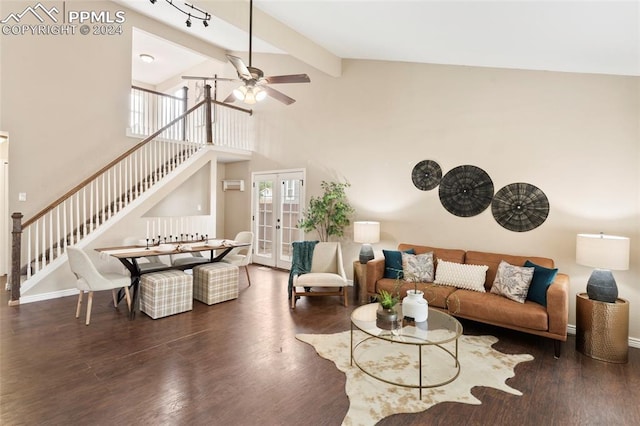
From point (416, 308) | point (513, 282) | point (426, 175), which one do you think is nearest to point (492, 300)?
point (513, 282)

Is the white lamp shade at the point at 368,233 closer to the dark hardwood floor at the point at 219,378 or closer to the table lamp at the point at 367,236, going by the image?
the table lamp at the point at 367,236

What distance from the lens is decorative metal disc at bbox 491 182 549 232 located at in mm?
3910

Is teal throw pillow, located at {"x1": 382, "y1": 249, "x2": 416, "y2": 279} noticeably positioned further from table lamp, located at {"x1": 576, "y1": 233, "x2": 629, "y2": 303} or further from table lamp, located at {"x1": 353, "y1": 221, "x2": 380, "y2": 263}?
table lamp, located at {"x1": 576, "y1": 233, "x2": 629, "y2": 303}

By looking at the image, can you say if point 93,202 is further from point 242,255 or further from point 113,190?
point 242,255

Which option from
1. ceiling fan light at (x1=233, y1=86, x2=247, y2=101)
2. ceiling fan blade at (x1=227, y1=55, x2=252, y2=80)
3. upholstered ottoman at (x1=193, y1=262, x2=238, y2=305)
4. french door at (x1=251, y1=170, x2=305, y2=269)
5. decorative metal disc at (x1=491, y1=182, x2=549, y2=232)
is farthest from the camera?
french door at (x1=251, y1=170, x2=305, y2=269)

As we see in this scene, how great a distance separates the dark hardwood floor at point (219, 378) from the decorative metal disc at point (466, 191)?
1591mm

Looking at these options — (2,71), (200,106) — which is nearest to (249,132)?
(200,106)

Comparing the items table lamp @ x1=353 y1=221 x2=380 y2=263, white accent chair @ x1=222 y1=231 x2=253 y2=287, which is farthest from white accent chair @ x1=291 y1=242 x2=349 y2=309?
white accent chair @ x1=222 y1=231 x2=253 y2=287

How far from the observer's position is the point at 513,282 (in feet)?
11.5

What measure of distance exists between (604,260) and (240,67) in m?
4.00

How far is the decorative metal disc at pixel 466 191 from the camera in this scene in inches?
169

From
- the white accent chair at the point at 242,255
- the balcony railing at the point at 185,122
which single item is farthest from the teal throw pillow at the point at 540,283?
the balcony railing at the point at 185,122

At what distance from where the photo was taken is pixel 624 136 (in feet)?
11.3

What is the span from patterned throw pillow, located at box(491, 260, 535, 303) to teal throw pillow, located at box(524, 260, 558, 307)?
6 centimetres
